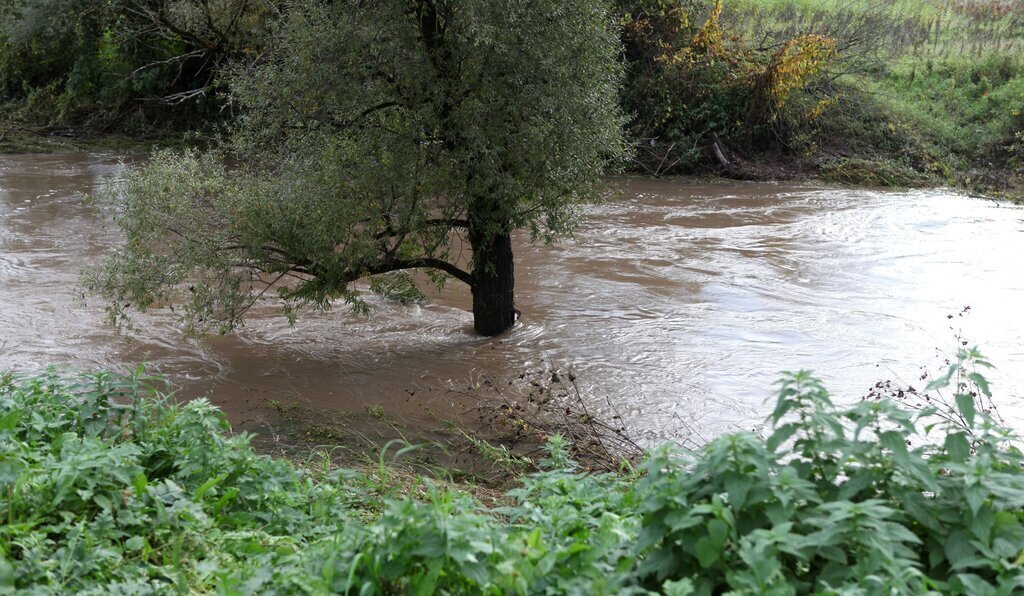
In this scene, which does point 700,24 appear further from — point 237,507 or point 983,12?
point 237,507

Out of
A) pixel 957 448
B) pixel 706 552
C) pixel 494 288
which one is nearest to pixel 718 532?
pixel 706 552

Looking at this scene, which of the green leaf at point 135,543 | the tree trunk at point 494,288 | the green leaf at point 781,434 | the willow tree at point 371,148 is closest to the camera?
the green leaf at point 781,434

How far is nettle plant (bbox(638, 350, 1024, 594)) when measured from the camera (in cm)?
289

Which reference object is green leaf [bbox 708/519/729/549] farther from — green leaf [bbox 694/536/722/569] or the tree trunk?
the tree trunk

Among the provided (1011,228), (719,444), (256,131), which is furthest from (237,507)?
(1011,228)

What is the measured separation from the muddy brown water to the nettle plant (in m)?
4.48

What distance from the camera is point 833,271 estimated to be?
42.8 ft

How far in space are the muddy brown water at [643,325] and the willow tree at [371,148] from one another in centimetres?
96

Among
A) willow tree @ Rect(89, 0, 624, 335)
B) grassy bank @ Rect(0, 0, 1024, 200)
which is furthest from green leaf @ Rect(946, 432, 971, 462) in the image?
grassy bank @ Rect(0, 0, 1024, 200)

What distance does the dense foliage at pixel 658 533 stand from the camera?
2.96 m

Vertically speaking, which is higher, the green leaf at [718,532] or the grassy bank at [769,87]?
the grassy bank at [769,87]

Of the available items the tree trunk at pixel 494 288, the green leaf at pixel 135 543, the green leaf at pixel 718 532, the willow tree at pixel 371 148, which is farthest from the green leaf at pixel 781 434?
the tree trunk at pixel 494 288

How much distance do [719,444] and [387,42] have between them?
660 centimetres

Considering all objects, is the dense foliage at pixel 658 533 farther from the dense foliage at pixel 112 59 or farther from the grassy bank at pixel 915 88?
the grassy bank at pixel 915 88
